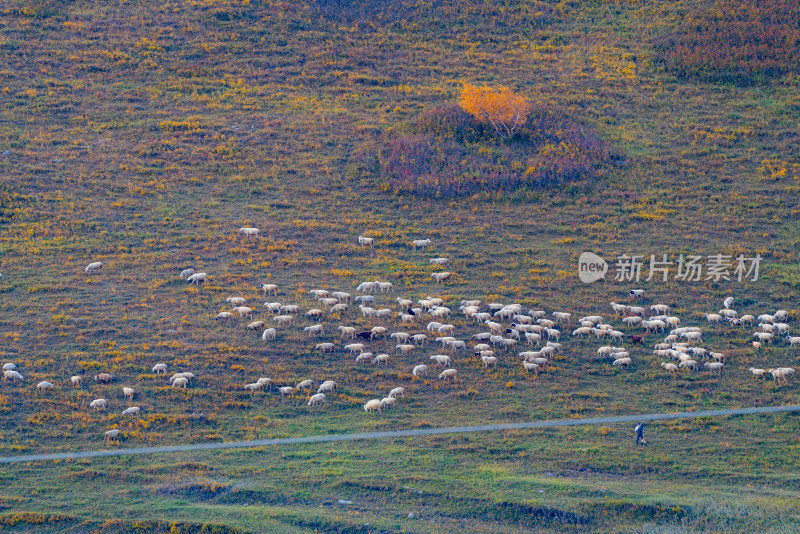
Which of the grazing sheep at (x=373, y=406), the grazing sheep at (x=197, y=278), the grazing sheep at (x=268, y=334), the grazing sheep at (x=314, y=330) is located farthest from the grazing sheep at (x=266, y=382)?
the grazing sheep at (x=197, y=278)

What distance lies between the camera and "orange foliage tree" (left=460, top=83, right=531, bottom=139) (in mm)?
48188

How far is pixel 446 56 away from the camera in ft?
198

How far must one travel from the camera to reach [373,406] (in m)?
24.1

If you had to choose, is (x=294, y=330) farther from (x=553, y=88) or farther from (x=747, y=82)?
(x=747, y=82)

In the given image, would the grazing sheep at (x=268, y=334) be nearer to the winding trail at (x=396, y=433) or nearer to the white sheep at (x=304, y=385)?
the white sheep at (x=304, y=385)

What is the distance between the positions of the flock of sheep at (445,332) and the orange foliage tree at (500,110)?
17.9 m

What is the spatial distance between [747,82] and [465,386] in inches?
1528

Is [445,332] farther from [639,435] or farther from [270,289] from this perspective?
[639,435]

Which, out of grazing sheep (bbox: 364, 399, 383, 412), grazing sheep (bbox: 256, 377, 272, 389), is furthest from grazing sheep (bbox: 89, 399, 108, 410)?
grazing sheep (bbox: 364, 399, 383, 412)

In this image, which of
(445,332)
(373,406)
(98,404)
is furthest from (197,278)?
(373,406)

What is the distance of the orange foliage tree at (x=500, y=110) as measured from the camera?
4819 centimetres

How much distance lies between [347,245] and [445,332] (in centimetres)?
983

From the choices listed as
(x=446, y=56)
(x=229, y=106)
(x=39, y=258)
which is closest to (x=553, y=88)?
(x=446, y=56)

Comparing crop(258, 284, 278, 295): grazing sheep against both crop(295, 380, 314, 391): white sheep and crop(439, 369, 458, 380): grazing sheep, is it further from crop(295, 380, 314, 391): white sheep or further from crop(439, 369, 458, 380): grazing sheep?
crop(439, 369, 458, 380): grazing sheep
